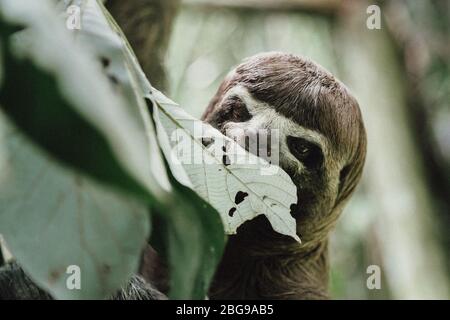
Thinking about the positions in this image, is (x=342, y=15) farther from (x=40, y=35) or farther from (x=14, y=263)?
(x=40, y=35)

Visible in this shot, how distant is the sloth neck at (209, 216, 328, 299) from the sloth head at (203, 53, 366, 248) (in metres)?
0.11

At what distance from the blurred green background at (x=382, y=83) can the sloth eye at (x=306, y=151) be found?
169cm

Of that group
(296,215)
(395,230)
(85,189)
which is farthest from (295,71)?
(395,230)

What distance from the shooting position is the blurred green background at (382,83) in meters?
3.12

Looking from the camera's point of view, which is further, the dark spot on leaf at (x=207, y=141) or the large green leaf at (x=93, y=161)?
the dark spot on leaf at (x=207, y=141)

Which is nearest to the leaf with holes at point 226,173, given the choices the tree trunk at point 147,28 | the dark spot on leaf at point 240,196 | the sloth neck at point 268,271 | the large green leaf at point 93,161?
the dark spot on leaf at point 240,196

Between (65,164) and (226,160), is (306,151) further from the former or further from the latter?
(65,164)

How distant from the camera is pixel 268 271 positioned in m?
1.59

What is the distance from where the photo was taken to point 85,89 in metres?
0.42

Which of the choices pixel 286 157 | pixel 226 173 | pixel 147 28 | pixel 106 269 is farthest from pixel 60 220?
pixel 147 28

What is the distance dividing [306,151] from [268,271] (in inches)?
15.3

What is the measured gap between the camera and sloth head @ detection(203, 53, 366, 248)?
1.33 meters

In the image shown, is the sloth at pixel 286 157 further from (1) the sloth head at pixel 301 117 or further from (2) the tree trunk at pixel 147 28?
(2) the tree trunk at pixel 147 28
